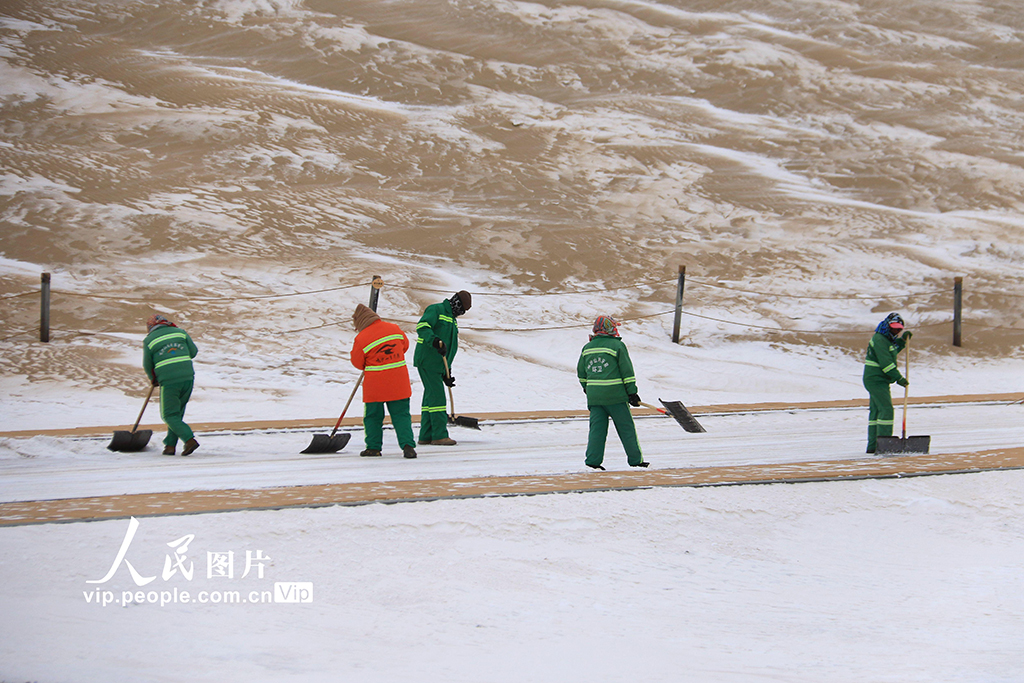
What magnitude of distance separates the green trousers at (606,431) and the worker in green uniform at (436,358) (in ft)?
6.27

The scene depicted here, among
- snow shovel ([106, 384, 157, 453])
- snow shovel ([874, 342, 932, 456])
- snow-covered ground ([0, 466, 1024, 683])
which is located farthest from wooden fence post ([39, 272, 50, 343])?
snow shovel ([874, 342, 932, 456])

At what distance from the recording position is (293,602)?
4.77m

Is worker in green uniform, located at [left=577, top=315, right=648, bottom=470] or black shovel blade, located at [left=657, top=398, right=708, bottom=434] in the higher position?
worker in green uniform, located at [left=577, top=315, right=648, bottom=470]

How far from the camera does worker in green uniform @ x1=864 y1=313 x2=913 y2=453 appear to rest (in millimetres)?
8938

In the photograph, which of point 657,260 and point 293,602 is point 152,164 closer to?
point 657,260

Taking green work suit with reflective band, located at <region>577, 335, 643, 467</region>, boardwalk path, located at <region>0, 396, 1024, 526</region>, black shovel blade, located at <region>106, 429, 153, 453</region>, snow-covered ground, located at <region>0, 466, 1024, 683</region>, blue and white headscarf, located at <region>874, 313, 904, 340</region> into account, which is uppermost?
blue and white headscarf, located at <region>874, 313, 904, 340</region>

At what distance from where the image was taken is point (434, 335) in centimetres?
963

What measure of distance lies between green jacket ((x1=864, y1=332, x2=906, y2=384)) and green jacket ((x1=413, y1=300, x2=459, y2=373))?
13.4ft

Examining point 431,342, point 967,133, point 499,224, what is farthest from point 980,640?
point 967,133

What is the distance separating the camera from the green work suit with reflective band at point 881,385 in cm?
895

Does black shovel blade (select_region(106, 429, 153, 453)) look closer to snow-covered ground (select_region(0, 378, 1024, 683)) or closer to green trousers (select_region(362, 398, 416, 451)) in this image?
snow-covered ground (select_region(0, 378, 1024, 683))

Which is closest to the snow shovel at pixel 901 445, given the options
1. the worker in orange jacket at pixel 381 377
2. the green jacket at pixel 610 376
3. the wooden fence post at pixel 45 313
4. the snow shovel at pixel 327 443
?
the green jacket at pixel 610 376

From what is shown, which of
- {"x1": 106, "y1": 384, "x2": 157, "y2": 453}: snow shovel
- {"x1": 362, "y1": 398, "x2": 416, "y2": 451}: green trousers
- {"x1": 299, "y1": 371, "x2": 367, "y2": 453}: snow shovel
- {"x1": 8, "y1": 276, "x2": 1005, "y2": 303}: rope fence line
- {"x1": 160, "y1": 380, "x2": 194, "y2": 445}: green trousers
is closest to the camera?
{"x1": 362, "y1": 398, "x2": 416, "y2": 451}: green trousers

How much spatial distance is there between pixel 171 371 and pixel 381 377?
1986 mm
